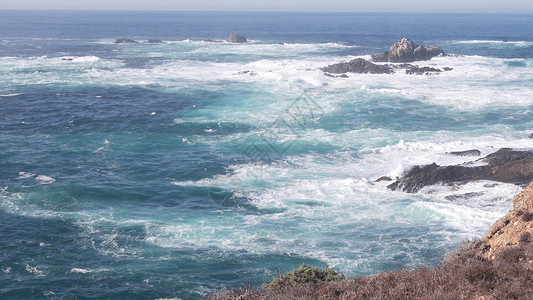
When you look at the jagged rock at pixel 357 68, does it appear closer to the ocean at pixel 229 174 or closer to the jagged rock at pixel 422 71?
the ocean at pixel 229 174

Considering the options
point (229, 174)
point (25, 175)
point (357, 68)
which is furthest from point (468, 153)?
point (357, 68)

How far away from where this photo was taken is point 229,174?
26.1 metres

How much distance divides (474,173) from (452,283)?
15.2 metres

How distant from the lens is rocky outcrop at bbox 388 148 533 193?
22.6 m

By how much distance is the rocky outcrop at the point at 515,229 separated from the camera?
10891 mm

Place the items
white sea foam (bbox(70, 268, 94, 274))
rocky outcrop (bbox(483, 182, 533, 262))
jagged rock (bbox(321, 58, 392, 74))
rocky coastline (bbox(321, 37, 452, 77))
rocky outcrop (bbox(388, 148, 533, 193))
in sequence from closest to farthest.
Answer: rocky outcrop (bbox(483, 182, 533, 262))
white sea foam (bbox(70, 268, 94, 274))
rocky outcrop (bbox(388, 148, 533, 193))
rocky coastline (bbox(321, 37, 452, 77))
jagged rock (bbox(321, 58, 392, 74))

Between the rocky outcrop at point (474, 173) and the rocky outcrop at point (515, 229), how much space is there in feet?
36.6

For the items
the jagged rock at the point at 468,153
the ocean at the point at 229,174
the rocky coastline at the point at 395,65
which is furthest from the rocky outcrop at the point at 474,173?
the rocky coastline at the point at 395,65

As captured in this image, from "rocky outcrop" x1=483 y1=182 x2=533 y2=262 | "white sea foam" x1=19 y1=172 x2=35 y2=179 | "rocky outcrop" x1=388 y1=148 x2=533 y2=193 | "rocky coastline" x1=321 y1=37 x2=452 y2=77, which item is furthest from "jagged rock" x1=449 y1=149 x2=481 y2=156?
"rocky coastline" x1=321 y1=37 x2=452 y2=77

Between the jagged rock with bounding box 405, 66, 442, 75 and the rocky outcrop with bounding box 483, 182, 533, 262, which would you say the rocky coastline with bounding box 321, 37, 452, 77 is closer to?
the jagged rock with bounding box 405, 66, 442, 75

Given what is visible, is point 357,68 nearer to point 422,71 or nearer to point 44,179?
point 422,71

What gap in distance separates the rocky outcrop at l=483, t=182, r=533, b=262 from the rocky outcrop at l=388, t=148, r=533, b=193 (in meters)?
11.1

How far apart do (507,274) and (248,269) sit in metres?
9.22

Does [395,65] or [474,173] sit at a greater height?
[395,65]
